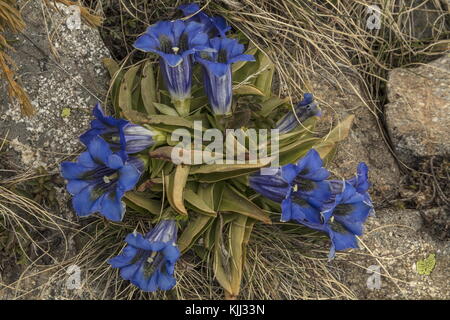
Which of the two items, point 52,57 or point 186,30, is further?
point 52,57

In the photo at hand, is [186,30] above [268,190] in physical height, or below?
above

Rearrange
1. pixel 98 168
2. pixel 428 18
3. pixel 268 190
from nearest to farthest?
pixel 98 168
pixel 268 190
pixel 428 18

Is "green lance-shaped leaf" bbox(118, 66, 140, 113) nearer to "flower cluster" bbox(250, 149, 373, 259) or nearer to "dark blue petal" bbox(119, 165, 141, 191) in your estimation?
"dark blue petal" bbox(119, 165, 141, 191)

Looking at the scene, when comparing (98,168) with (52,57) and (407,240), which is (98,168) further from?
(407,240)

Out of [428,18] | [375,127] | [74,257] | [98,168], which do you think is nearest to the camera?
[98,168]

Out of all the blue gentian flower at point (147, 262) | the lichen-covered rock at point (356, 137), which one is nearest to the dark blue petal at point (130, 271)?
the blue gentian flower at point (147, 262)

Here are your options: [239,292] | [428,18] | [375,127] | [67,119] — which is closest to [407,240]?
[375,127]
